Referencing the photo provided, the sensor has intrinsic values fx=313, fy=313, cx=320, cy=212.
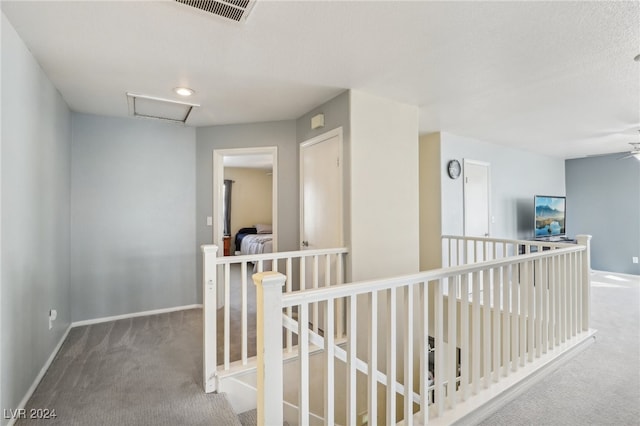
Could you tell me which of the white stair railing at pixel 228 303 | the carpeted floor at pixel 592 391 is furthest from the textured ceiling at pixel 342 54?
the carpeted floor at pixel 592 391

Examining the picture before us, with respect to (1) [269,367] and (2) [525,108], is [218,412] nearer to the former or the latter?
(1) [269,367]

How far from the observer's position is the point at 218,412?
1.92 metres

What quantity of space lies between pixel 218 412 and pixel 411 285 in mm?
1427

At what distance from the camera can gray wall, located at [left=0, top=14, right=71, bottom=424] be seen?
5.84 ft

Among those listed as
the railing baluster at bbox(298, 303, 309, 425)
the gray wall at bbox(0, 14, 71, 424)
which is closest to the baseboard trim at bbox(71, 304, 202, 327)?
the gray wall at bbox(0, 14, 71, 424)

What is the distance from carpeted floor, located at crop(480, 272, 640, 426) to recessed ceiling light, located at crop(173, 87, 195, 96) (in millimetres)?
3265

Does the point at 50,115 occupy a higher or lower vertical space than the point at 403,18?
lower

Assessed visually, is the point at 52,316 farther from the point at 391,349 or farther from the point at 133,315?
the point at 391,349

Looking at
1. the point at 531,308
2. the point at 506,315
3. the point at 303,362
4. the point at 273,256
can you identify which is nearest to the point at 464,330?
the point at 506,315

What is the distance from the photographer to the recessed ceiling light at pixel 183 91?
8.98ft

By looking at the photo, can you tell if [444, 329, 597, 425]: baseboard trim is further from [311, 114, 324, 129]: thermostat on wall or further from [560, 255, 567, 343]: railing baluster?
[311, 114, 324, 129]: thermostat on wall

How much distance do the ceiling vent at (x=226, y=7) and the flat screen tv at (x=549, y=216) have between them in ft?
18.6

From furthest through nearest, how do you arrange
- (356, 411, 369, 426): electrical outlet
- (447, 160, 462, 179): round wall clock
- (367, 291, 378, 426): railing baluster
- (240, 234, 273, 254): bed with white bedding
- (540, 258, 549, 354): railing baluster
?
(240, 234, 273, 254): bed with white bedding
(447, 160, 462, 179): round wall clock
(356, 411, 369, 426): electrical outlet
(540, 258, 549, 354): railing baluster
(367, 291, 378, 426): railing baluster

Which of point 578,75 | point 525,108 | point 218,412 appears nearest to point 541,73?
point 578,75
